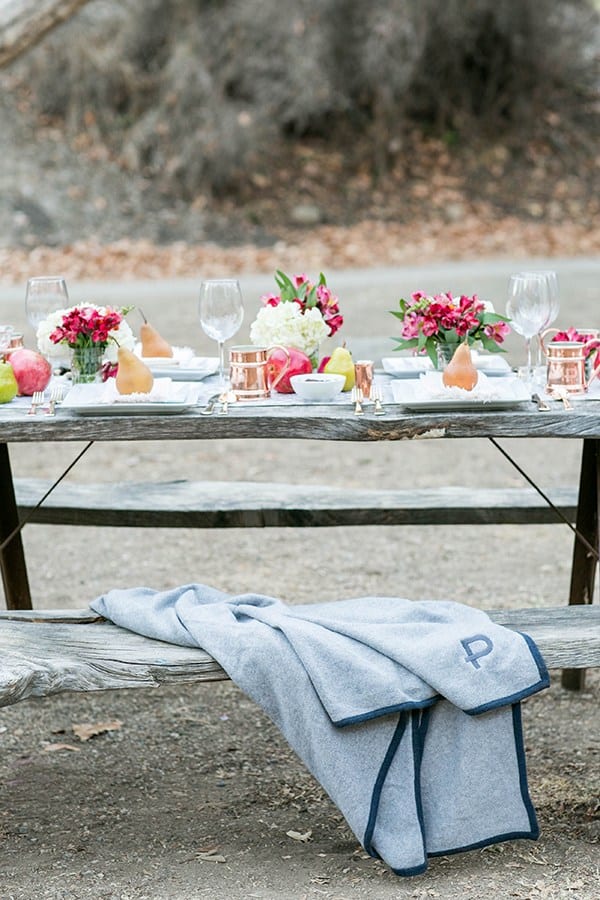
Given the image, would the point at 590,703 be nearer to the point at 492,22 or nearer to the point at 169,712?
the point at 169,712

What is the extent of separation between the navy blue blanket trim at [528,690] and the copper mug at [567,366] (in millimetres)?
681

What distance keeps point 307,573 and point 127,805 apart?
6.55 ft

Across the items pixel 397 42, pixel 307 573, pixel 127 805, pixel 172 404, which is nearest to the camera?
pixel 172 404

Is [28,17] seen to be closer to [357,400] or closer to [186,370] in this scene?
[186,370]

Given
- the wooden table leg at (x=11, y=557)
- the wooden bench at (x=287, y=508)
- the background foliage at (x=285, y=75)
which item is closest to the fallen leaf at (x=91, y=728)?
the wooden table leg at (x=11, y=557)

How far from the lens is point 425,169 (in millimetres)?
14758

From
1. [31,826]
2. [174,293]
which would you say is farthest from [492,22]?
[31,826]

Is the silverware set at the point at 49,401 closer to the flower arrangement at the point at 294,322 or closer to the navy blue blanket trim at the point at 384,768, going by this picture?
the flower arrangement at the point at 294,322

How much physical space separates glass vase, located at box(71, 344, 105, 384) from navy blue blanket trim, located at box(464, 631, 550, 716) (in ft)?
4.31

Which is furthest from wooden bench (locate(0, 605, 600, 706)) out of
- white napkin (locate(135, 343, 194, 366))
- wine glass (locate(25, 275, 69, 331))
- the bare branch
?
the bare branch

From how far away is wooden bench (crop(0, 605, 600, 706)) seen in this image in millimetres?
2932

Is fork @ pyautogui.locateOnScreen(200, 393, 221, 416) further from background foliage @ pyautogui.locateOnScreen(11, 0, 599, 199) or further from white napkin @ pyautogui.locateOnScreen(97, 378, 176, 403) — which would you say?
background foliage @ pyautogui.locateOnScreen(11, 0, 599, 199)

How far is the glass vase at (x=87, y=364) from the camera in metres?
3.42

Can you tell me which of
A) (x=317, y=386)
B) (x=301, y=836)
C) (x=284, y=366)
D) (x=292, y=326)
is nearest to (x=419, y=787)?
(x=301, y=836)
